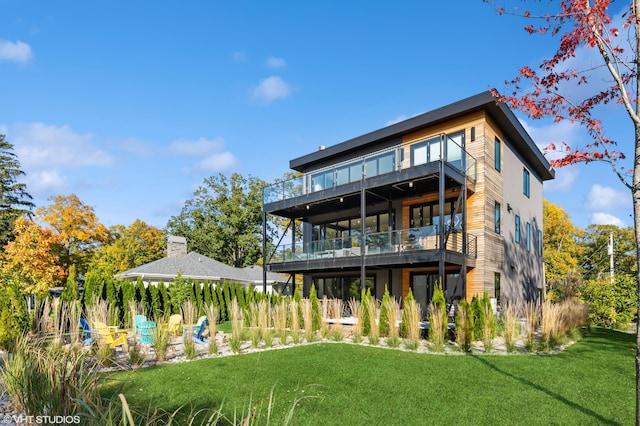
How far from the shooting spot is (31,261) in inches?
898

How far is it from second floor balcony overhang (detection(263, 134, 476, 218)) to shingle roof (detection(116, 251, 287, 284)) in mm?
7459

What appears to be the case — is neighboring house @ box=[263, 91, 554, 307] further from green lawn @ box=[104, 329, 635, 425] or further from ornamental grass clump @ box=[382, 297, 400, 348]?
green lawn @ box=[104, 329, 635, 425]

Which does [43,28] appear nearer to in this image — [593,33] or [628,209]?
[593,33]

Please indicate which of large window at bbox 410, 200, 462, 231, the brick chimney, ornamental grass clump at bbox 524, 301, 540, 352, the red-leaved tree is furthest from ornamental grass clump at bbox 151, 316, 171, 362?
the brick chimney

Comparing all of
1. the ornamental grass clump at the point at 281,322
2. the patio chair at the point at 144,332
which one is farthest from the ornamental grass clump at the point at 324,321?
the patio chair at the point at 144,332

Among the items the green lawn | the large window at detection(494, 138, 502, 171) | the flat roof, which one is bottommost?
the green lawn

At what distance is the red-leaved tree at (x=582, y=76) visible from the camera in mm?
4023

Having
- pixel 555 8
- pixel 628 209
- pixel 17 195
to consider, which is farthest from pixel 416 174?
pixel 17 195

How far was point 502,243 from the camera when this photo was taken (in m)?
16.7

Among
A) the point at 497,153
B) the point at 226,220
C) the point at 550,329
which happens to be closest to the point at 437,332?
the point at 550,329

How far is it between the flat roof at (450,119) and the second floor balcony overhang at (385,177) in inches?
42.4

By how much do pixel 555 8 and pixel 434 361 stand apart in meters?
6.00

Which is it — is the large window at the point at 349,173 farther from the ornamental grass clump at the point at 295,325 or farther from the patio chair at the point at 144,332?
the patio chair at the point at 144,332

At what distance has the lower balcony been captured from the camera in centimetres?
1402
